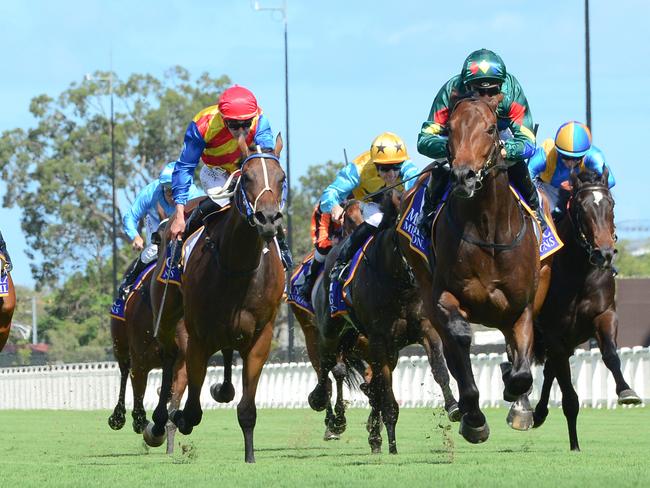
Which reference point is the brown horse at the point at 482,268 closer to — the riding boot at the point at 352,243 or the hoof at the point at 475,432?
the hoof at the point at 475,432

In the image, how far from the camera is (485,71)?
11742mm

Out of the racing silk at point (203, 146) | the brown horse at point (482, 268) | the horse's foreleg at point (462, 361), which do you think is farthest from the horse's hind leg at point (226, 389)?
the horse's foreleg at point (462, 361)

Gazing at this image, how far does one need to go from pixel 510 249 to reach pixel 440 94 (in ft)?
5.44

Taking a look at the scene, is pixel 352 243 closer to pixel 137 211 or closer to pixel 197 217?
pixel 197 217

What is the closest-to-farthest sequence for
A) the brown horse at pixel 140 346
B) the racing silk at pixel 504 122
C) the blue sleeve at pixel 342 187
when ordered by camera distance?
the racing silk at pixel 504 122 → the brown horse at pixel 140 346 → the blue sleeve at pixel 342 187

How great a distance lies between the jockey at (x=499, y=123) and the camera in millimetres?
11758

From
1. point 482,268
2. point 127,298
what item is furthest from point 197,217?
point 127,298

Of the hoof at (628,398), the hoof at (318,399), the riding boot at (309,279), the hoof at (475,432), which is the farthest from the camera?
the riding boot at (309,279)

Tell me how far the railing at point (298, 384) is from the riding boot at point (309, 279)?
1.94 meters

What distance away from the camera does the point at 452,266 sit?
1140 centimetres

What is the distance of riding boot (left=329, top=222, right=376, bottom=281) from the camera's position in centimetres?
1569

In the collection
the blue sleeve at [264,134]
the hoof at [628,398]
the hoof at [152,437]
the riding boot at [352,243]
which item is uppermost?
the blue sleeve at [264,134]

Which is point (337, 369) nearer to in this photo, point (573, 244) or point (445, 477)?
point (573, 244)

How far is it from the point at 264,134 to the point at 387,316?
2182 millimetres
